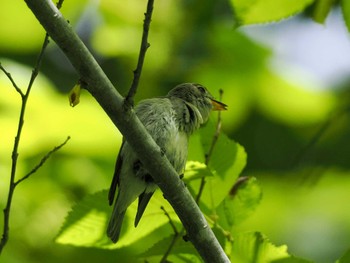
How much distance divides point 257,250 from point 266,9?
0.85m

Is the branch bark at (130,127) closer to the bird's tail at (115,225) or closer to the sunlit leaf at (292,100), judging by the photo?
the bird's tail at (115,225)

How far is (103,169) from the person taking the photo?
4.29m

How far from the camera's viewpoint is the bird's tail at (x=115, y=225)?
10.1 feet

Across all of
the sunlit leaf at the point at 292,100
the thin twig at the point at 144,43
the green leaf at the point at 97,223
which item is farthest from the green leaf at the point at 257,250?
the sunlit leaf at the point at 292,100

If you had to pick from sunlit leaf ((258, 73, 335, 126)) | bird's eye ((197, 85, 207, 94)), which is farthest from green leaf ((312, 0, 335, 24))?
sunlit leaf ((258, 73, 335, 126))

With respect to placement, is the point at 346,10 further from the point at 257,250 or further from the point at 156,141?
the point at 156,141

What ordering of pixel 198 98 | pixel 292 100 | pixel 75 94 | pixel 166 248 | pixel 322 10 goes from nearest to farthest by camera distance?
pixel 75 94 < pixel 322 10 < pixel 166 248 < pixel 198 98 < pixel 292 100

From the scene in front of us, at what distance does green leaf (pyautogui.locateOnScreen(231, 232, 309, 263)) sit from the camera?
9.19 ft

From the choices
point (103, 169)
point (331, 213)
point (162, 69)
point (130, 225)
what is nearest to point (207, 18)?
point (162, 69)

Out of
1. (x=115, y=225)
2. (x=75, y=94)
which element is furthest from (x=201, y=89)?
(x=75, y=94)

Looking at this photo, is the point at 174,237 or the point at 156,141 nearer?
the point at 174,237

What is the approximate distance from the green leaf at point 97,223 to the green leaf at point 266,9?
2.91ft

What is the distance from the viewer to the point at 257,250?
9.19 ft

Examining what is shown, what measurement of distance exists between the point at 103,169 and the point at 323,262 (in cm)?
262
